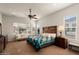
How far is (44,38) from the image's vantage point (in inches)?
87.4

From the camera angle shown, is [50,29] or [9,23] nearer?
[9,23]

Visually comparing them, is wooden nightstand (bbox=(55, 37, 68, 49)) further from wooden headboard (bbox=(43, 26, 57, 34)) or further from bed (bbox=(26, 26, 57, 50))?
wooden headboard (bbox=(43, 26, 57, 34))

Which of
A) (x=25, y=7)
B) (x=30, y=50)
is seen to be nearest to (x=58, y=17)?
(x=25, y=7)

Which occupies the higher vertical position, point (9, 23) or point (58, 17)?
point (58, 17)

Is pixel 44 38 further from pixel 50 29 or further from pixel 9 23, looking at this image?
pixel 9 23

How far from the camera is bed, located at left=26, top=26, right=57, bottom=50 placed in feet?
7.13

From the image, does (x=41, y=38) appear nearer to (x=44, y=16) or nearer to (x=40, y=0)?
(x=44, y=16)

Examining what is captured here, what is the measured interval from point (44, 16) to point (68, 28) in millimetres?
667

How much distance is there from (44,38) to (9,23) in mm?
927

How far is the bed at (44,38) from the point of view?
7.13 feet

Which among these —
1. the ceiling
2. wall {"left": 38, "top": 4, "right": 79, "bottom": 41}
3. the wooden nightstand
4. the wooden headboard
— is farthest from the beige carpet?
the ceiling

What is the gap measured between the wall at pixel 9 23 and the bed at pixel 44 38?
424 millimetres
